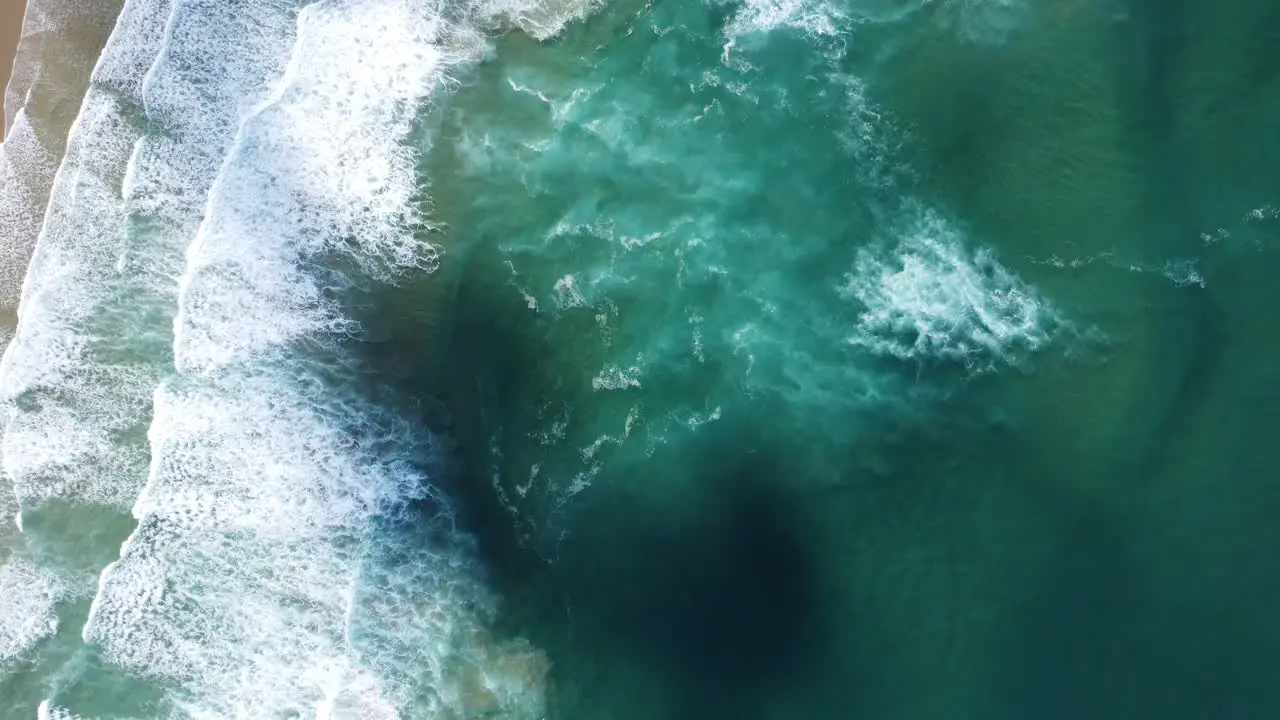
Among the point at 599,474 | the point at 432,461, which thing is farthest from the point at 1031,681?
the point at 432,461

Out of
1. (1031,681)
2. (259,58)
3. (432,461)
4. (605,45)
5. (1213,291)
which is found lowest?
(1031,681)

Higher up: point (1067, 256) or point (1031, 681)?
point (1067, 256)

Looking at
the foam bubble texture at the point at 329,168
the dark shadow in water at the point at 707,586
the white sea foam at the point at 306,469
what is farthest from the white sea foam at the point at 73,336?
the dark shadow in water at the point at 707,586

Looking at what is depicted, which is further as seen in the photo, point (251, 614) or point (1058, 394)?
point (251, 614)

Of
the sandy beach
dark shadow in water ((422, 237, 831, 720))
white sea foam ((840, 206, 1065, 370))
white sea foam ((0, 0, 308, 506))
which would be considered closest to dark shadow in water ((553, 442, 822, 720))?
dark shadow in water ((422, 237, 831, 720))

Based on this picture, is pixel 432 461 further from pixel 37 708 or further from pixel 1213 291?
pixel 1213 291

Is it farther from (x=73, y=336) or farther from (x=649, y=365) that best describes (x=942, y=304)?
(x=73, y=336)

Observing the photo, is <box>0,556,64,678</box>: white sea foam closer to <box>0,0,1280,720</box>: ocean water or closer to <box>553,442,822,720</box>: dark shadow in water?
<box>0,0,1280,720</box>: ocean water

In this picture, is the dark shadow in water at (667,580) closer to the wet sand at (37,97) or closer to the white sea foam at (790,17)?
the white sea foam at (790,17)
